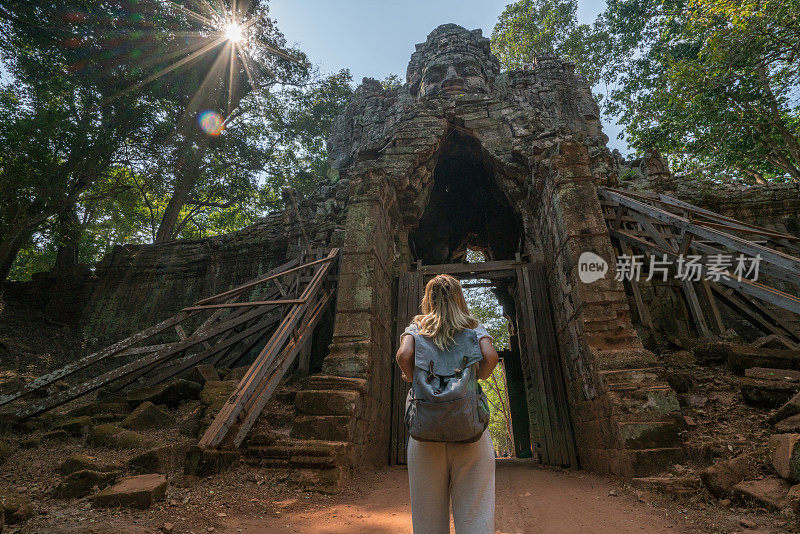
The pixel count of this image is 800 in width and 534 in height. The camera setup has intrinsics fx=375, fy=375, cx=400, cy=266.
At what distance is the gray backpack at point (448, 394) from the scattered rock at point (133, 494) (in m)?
2.64

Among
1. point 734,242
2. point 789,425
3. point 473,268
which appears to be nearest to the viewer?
point 789,425

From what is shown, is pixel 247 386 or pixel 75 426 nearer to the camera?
pixel 247 386

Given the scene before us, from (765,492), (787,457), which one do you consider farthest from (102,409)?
(787,457)

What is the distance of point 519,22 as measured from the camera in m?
26.1

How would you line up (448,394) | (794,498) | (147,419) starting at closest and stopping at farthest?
A: (448,394) → (794,498) → (147,419)

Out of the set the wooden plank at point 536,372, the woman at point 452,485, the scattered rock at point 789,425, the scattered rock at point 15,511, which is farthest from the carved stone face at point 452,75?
the scattered rock at point 15,511

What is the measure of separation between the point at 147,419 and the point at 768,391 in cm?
790

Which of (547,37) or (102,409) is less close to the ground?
(547,37)

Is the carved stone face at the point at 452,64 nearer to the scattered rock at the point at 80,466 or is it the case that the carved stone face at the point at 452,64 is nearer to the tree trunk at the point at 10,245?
the tree trunk at the point at 10,245

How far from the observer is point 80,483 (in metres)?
3.24

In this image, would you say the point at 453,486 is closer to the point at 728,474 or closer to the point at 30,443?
the point at 728,474

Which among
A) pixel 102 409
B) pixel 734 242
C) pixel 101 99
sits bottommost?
pixel 102 409

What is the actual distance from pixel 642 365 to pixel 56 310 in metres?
16.2

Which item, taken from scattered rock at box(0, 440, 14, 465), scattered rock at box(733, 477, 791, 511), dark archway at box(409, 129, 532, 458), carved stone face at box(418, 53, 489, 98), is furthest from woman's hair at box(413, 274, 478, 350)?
carved stone face at box(418, 53, 489, 98)
